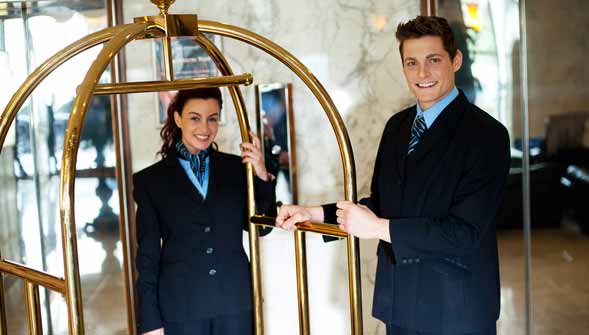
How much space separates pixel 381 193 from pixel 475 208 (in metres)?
0.33

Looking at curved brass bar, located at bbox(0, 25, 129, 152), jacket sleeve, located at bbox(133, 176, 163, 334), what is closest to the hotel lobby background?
jacket sleeve, located at bbox(133, 176, 163, 334)

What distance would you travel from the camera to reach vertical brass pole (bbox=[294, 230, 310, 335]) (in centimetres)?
225

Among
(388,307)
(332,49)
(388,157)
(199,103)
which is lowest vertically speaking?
(388,307)

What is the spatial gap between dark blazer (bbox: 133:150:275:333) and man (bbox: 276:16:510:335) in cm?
36

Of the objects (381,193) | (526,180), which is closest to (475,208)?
(381,193)

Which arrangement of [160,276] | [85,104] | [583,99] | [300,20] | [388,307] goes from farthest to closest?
[300,20]
[583,99]
[160,276]
[388,307]
[85,104]

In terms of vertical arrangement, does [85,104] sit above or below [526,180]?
above

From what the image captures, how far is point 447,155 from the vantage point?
2.16m

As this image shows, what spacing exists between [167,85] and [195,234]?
2.54ft

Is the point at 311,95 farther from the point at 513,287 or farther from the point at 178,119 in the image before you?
the point at 513,287

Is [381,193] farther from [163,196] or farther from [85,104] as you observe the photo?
[85,104]

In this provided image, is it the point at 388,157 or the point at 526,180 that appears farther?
the point at 526,180

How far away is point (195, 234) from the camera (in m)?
2.56

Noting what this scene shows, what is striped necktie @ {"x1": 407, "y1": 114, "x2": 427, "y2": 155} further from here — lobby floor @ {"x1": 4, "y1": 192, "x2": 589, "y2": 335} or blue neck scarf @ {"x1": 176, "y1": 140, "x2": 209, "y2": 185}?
lobby floor @ {"x1": 4, "y1": 192, "x2": 589, "y2": 335}
